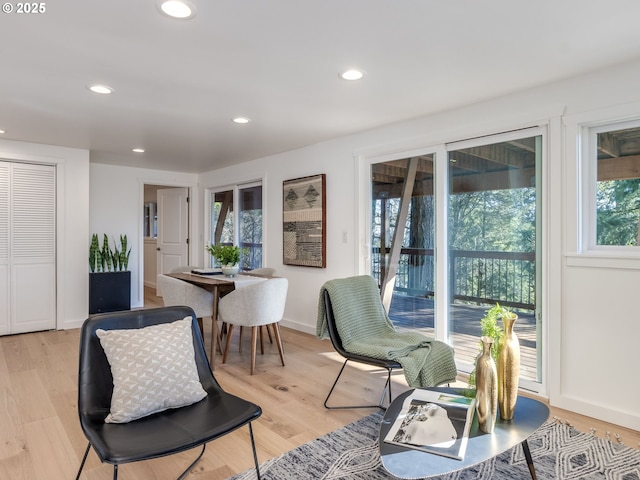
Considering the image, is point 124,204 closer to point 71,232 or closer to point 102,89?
point 71,232

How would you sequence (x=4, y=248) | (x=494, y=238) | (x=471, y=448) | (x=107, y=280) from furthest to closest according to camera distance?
(x=107, y=280)
(x=4, y=248)
(x=494, y=238)
(x=471, y=448)

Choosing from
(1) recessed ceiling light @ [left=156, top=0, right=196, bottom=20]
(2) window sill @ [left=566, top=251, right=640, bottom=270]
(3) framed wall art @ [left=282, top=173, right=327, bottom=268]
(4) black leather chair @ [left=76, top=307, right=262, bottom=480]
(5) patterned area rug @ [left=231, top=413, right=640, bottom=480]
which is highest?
(1) recessed ceiling light @ [left=156, top=0, right=196, bottom=20]

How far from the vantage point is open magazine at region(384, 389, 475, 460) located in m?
1.49

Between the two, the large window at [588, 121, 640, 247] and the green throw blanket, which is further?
the large window at [588, 121, 640, 247]

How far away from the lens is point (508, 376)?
1.69 meters

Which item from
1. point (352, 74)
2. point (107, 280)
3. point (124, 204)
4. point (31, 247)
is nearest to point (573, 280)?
point (352, 74)

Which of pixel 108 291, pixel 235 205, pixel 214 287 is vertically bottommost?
pixel 108 291

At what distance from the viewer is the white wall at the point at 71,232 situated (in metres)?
4.75

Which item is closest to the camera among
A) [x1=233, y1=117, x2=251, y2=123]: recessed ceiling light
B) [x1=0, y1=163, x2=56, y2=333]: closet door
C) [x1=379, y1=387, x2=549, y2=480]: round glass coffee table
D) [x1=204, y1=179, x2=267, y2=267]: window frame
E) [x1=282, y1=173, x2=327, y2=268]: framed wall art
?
[x1=379, y1=387, x2=549, y2=480]: round glass coffee table

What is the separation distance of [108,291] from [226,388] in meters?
3.01

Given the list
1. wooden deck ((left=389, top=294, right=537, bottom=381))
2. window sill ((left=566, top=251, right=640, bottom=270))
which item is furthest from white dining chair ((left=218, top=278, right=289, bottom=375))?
window sill ((left=566, top=251, right=640, bottom=270))

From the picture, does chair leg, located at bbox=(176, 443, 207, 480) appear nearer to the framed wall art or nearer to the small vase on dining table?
the small vase on dining table

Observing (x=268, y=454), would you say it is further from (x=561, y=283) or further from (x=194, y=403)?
(x=561, y=283)

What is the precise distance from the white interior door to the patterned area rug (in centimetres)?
513
